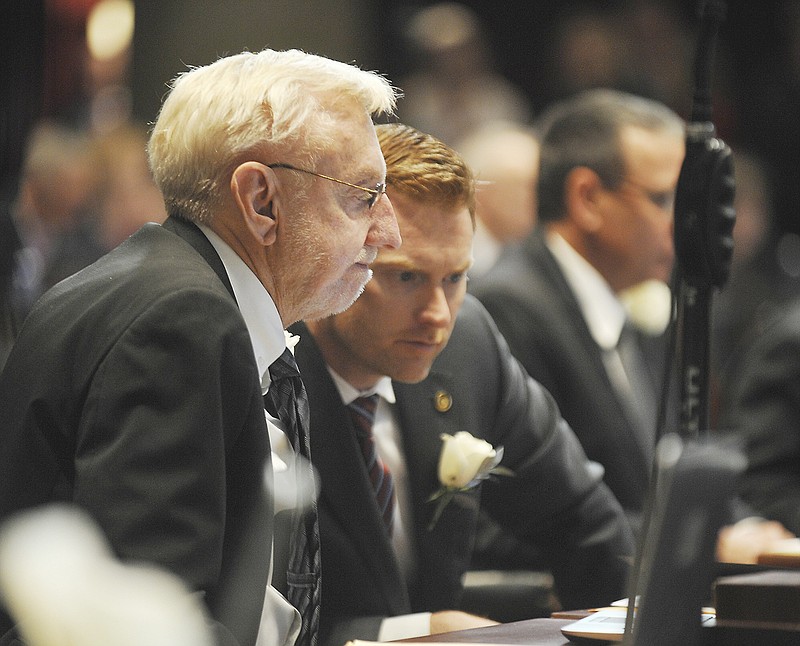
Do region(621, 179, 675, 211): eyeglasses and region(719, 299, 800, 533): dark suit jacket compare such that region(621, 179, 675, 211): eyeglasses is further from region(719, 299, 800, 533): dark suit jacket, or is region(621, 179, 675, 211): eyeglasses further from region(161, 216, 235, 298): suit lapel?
region(161, 216, 235, 298): suit lapel

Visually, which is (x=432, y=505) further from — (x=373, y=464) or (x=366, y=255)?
(x=366, y=255)

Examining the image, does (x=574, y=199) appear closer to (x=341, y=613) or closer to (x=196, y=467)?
(x=341, y=613)

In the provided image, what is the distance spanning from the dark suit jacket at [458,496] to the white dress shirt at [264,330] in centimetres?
37

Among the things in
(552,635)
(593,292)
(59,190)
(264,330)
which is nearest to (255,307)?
(264,330)

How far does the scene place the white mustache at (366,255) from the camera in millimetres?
2309

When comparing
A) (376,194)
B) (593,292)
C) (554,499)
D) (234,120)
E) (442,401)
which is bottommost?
(554,499)

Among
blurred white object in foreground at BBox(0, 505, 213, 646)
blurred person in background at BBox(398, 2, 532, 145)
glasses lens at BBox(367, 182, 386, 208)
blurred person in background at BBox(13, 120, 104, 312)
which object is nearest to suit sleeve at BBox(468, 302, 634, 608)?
glasses lens at BBox(367, 182, 386, 208)

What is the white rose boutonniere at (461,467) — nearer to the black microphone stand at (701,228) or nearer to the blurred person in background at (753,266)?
the black microphone stand at (701,228)

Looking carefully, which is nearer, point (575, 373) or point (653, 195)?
point (575, 373)

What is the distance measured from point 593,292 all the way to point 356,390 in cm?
172

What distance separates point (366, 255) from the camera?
2330mm

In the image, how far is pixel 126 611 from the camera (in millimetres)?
860

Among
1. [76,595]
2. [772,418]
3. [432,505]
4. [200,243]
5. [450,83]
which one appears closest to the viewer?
[76,595]

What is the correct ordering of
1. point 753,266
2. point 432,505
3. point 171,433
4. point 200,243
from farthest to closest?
point 753,266 → point 432,505 → point 200,243 → point 171,433
